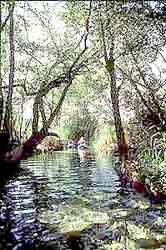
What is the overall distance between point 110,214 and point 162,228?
2.16 meters

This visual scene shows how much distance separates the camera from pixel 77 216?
11.9 meters

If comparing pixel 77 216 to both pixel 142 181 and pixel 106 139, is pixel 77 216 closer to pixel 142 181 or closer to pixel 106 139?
pixel 142 181

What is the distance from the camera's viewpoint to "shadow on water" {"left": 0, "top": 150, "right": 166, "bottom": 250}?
9.45 metres

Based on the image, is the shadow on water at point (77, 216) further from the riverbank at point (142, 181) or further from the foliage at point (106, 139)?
the foliage at point (106, 139)

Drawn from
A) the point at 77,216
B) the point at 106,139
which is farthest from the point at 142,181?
the point at 106,139

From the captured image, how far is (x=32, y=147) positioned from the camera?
18.5 m

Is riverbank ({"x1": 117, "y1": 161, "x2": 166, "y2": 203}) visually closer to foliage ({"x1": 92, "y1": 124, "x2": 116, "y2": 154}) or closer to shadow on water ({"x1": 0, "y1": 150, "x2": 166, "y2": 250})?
shadow on water ({"x1": 0, "y1": 150, "x2": 166, "y2": 250})

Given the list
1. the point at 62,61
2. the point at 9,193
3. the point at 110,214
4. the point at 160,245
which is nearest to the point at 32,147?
the point at 9,193

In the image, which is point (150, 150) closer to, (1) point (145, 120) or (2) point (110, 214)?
(1) point (145, 120)

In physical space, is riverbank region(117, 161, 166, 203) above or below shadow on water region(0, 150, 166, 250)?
above

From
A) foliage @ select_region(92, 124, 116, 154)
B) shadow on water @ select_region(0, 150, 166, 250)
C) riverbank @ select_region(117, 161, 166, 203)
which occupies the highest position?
foliage @ select_region(92, 124, 116, 154)

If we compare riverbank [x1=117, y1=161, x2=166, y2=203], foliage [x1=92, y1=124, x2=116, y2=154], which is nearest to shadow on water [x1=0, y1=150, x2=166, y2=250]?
riverbank [x1=117, y1=161, x2=166, y2=203]

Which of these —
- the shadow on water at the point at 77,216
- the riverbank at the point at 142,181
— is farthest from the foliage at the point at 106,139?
the riverbank at the point at 142,181

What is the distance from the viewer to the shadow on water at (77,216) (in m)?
9.45
